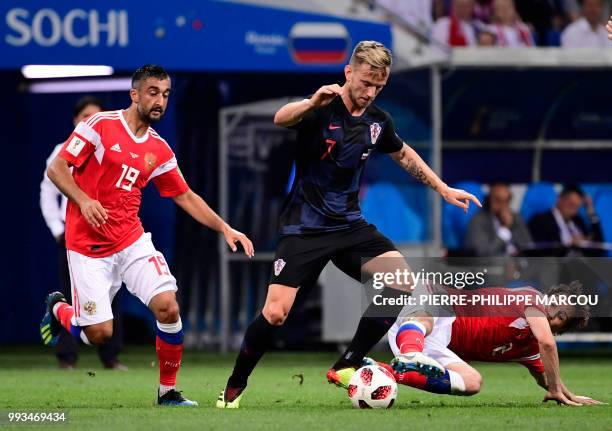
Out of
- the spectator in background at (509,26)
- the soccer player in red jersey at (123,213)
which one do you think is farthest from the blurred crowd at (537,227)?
the soccer player in red jersey at (123,213)

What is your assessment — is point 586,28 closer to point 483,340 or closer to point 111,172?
point 483,340

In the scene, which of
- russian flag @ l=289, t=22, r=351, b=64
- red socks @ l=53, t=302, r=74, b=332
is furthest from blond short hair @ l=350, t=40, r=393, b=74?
russian flag @ l=289, t=22, r=351, b=64

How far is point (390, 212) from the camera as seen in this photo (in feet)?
47.8

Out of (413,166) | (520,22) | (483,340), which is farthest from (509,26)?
(483,340)

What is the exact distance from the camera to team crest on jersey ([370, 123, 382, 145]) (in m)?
8.46

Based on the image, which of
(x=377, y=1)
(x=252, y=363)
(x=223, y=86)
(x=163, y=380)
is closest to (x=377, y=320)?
(x=252, y=363)

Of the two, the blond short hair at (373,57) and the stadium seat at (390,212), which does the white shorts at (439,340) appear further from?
the stadium seat at (390,212)

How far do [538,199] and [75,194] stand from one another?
8931mm

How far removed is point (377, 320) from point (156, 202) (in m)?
7.64

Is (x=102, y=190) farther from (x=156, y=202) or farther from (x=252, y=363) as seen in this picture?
(x=156, y=202)

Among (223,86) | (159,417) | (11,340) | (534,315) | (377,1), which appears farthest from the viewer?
(11,340)

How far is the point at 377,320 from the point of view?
27.7 feet

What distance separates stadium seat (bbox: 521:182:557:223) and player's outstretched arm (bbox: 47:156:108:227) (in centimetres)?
869

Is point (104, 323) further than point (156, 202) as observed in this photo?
No
